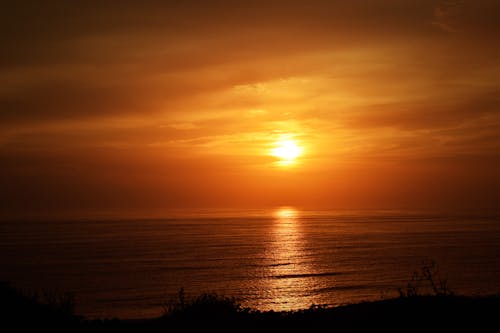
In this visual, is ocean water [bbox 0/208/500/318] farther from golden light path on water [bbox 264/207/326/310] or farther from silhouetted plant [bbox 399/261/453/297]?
silhouetted plant [bbox 399/261/453/297]

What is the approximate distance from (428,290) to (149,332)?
46.0 metres

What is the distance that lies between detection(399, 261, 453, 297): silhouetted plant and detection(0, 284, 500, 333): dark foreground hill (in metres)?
1.19

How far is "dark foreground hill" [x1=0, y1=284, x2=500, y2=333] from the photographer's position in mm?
10805

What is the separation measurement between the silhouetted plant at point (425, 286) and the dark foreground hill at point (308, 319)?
119cm

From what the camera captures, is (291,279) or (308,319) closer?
(308,319)

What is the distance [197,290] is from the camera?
2381 inches

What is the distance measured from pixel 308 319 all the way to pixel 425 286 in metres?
47.5

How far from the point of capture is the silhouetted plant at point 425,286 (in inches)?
566

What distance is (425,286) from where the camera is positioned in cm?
5425

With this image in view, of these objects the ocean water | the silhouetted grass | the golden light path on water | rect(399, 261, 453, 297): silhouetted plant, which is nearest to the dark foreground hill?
the silhouetted grass

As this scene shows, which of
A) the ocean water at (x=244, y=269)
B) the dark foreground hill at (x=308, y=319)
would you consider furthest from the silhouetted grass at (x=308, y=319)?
the ocean water at (x=244, y=269)

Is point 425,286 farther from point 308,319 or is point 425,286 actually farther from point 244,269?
point 308,319

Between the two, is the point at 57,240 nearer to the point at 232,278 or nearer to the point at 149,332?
the point at 232,278

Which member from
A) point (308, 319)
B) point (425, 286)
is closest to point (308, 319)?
point (308, 319)
